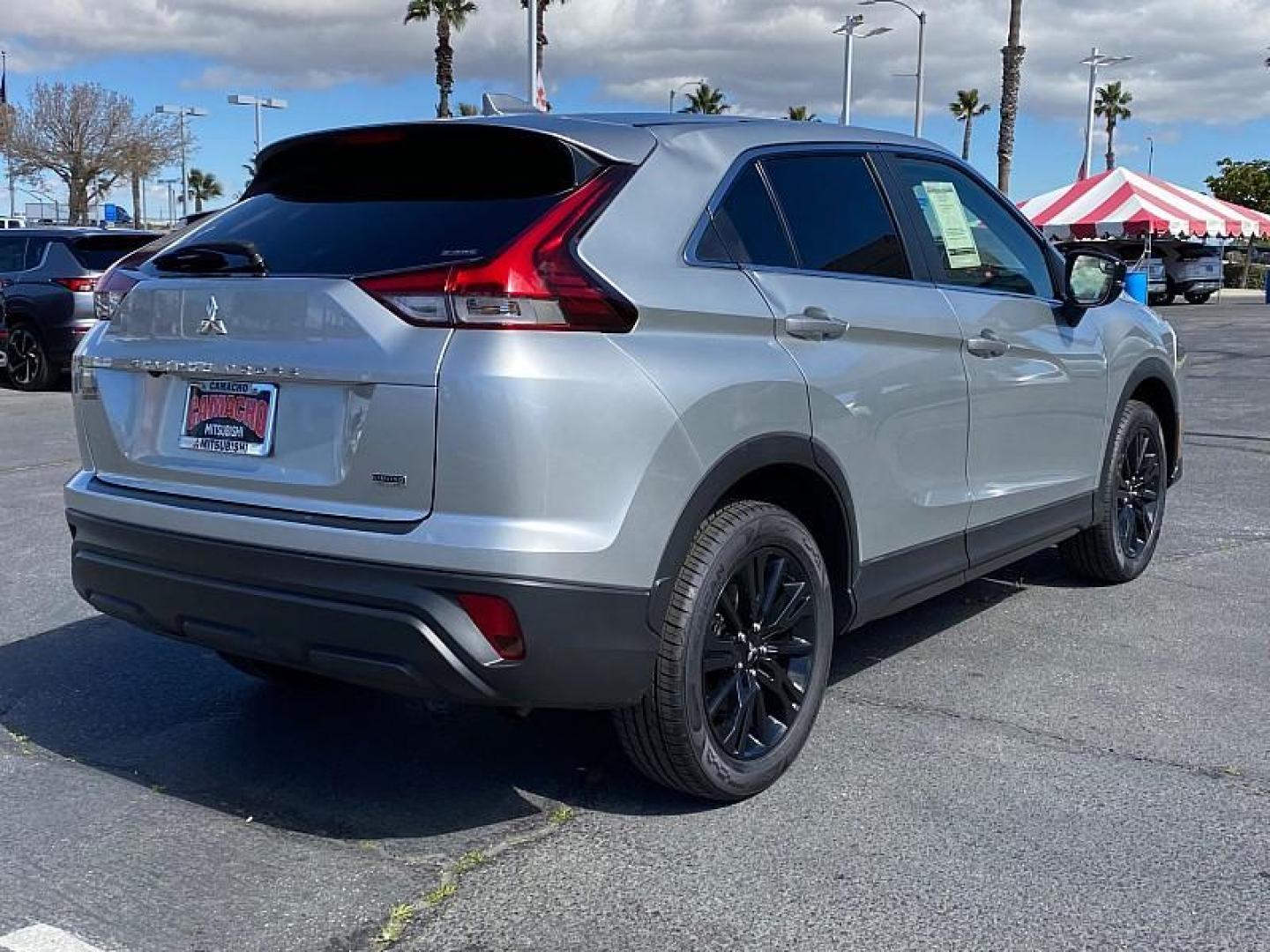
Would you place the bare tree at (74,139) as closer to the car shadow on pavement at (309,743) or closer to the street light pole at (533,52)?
the street light pole at (533,52)

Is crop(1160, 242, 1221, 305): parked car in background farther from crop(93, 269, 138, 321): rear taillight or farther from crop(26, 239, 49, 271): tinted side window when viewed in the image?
crop(93, 269, 138, 321): rear taillight

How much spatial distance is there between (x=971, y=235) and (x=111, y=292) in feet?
9.18

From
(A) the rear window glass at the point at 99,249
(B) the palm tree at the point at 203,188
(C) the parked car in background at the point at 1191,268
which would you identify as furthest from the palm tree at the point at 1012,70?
(B) the palm tree at the point at 203,188

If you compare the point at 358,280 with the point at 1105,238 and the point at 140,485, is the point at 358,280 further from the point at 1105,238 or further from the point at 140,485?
the point at 1105,238

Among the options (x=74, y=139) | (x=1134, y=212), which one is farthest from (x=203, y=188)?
(x=1134, y=212)

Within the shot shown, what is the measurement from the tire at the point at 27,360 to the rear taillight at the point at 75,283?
67cm

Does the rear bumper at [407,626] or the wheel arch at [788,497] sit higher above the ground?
the wheel arch at [788,497]

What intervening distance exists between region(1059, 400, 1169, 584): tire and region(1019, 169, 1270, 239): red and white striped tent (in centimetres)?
2338

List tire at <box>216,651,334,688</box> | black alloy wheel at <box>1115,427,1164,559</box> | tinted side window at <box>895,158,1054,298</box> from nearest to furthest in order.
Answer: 1. tire at <box>216,651,334,688</box>
2. tinted side window at <box>895,158,1054,298</box>
3. black alloy wheel at <box>1115,427,1164,559</box>

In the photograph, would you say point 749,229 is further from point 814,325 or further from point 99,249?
point 99,249

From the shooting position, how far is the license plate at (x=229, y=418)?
10.7ft

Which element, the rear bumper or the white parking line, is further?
the rear bumper

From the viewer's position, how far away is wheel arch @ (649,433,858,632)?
10.6 ft

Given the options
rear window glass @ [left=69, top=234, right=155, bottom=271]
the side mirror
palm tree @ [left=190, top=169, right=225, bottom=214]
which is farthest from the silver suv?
palm tree @ [left=190, top=169, right=225, bottom=214]
